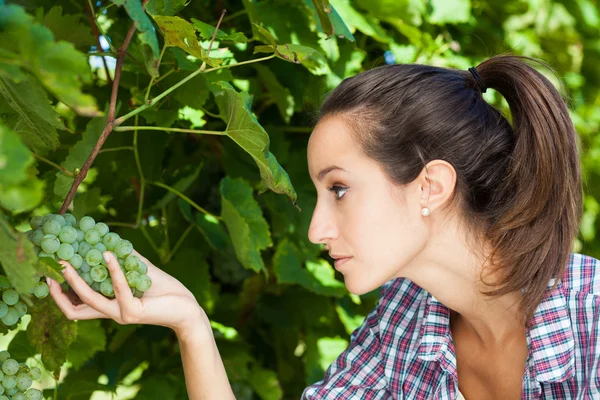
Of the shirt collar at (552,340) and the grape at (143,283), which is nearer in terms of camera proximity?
the grape at (143,283)

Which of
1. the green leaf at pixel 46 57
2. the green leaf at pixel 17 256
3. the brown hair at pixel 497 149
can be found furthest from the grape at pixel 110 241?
the brown hair at pixel 497 149

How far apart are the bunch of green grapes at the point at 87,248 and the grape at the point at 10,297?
58 millimetres

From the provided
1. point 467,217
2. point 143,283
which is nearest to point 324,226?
point 467,217

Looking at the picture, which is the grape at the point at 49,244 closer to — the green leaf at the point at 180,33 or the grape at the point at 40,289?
the grape at the point at 40,289

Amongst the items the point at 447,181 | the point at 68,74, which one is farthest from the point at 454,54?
the point at 68,74

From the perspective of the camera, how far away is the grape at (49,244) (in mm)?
846

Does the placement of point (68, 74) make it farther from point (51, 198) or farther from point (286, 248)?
point (286, 248)

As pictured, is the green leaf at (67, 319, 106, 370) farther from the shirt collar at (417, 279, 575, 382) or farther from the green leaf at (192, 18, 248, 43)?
the shirt collar at (417, 279, 575, 382)

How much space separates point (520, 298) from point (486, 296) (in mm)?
63

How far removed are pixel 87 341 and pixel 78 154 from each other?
359mm

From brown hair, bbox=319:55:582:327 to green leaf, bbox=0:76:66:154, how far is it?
0.52 meters

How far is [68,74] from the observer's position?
1.96 ft

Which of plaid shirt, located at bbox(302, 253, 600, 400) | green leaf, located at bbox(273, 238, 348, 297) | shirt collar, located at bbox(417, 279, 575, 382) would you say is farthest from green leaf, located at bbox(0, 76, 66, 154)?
shirt collar, located at bbox(417, 279, 575, 382)

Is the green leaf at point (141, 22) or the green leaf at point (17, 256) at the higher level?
the green leaf at point (141, 22)
